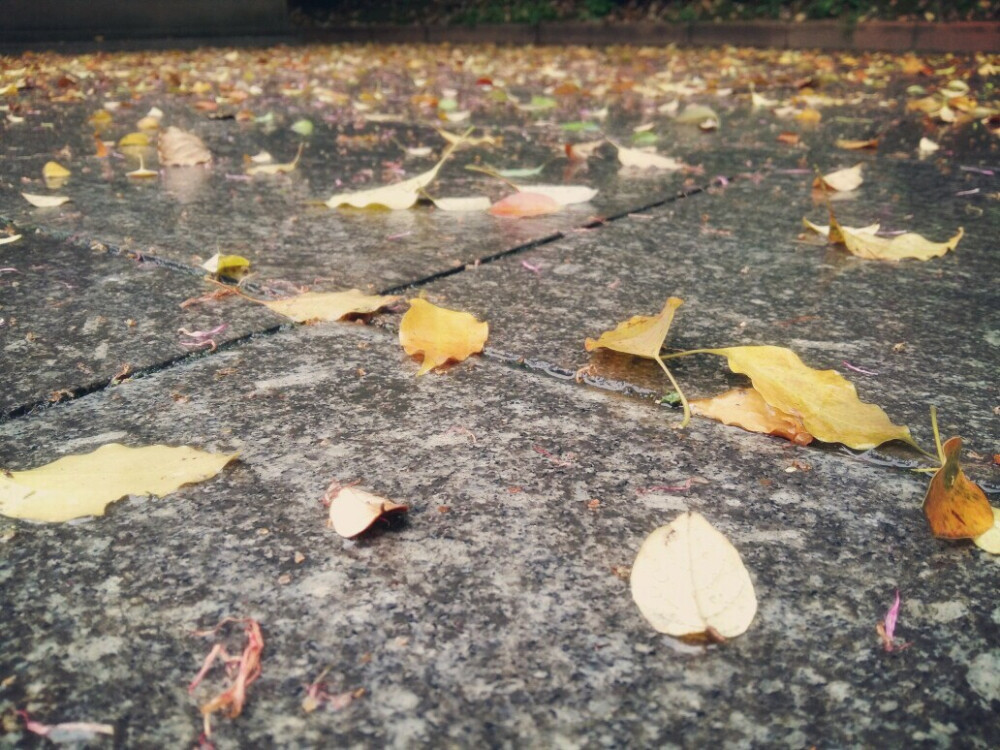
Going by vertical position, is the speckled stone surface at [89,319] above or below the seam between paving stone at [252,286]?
above

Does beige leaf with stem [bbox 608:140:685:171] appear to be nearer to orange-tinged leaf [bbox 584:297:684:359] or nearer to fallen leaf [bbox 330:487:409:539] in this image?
orange-tinged leaf [bbox 584:297:684:359]

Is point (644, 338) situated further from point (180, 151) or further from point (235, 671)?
point (180, 151)

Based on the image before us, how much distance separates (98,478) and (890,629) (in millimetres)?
789

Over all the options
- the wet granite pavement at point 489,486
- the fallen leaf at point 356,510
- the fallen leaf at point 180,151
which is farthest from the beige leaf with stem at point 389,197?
the fallen leaf at point 356,510

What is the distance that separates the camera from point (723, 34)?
27.7ft

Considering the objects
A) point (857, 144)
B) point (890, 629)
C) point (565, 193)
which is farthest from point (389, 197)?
point (857, 144)

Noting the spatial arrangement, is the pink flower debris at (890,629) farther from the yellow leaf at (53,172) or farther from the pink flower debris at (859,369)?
the yellow leaf at (53,172)

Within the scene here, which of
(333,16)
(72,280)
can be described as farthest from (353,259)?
(333,16)

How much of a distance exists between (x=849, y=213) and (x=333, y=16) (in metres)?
11.3

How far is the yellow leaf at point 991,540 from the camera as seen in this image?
824mm

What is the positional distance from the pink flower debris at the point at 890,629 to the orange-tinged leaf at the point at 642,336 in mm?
432

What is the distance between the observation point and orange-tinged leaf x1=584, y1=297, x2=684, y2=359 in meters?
1.10

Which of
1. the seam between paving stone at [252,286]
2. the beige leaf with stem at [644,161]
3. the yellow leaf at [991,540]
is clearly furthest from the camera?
the beige leaf with stem at [644,161]

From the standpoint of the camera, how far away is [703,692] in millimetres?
657
